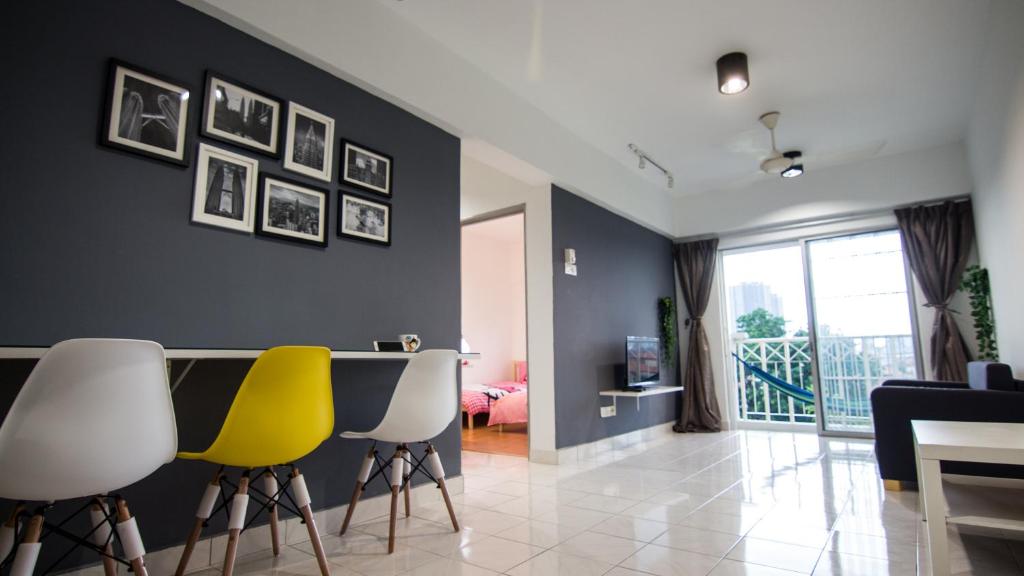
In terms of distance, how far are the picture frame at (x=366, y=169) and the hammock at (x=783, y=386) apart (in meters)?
5.04

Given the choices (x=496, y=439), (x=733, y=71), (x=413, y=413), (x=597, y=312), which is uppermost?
(x=733, y=71)

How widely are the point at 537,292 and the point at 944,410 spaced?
281 cm

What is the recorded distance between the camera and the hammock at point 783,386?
6.09m

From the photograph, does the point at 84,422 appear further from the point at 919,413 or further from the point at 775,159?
the point at 775,159

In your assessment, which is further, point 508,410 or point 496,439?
point 508,410

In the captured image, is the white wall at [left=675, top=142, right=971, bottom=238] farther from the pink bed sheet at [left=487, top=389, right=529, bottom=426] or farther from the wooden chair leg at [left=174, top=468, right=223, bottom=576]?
the wooden chair leg at [left=174, top=468, right=223, bottom=576]

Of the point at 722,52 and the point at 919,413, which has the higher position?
the point at 722,52

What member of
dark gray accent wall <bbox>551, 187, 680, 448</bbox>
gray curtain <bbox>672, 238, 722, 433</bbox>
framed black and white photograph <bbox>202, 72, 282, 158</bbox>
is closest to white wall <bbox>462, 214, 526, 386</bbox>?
dark gray accent wall <bbox>551, 187, 680, 448</bbox>

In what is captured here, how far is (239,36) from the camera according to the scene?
2.48 m

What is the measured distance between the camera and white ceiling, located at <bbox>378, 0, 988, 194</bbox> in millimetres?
3184

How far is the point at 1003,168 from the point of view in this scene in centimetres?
336

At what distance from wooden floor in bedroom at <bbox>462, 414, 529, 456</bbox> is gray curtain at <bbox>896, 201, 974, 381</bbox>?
3.94 m

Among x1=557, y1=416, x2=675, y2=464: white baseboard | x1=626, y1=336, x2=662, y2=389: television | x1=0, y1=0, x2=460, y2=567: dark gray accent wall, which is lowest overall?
x1=557, y1=416, x2=675, y2=464: white baseboard

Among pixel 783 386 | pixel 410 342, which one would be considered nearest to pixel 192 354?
pixel 410 342
